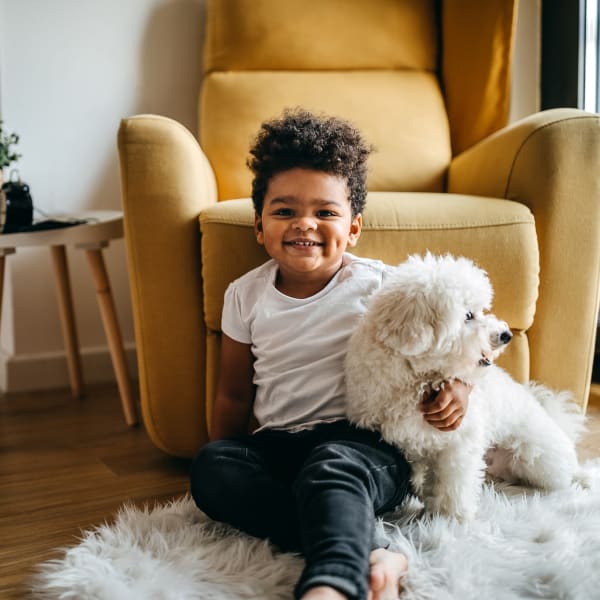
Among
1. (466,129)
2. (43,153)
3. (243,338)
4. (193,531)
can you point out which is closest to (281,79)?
(466,129)

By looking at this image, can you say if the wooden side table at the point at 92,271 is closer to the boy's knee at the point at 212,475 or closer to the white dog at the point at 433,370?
the boy's knee at the point at 212,475

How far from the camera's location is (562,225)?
4.94 ft

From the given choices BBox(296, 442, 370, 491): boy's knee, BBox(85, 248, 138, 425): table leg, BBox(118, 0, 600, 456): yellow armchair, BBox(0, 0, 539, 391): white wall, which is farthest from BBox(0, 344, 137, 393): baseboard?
BBox(296, 442, 370, 491): boy's knee

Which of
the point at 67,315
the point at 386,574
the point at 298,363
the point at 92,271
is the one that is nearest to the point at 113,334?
the point at 92,271

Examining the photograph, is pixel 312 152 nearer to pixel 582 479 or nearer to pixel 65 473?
pixel 582 479

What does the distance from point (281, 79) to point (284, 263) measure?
1.05 m

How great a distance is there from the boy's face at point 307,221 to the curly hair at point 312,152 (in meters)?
0.02

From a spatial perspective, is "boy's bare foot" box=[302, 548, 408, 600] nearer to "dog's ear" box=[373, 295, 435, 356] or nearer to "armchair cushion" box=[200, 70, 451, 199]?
"dog's ear" box=[373, 295, 435, 356]

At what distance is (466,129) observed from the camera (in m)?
2.23

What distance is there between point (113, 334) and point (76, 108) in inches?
31.8

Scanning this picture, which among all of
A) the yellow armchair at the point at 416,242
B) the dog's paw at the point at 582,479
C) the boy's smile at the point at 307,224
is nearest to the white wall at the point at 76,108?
the yellow armchair at the point at 416,242

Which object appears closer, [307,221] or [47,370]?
[307,221]

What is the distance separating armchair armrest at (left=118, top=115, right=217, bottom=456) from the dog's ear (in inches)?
21.6

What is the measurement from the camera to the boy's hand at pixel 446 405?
110 cm
